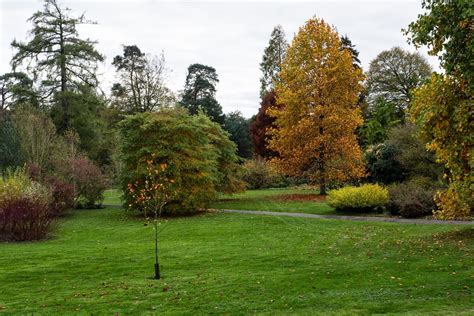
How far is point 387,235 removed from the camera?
12.6 metres

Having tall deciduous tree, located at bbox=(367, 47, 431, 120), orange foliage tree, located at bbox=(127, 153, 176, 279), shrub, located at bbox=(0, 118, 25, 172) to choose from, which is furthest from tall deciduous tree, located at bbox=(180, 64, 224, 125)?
orange foliage tree, located at bbox=(127, 153, 176, 279)

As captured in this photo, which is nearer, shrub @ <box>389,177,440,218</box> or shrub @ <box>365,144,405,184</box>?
shrub @ <box>389,177,440,218</box>

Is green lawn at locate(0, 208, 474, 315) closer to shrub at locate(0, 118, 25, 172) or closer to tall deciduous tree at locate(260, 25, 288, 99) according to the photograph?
shrub at locate(0, 118, 25, 172)

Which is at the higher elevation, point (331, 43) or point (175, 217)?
point (331, 43)

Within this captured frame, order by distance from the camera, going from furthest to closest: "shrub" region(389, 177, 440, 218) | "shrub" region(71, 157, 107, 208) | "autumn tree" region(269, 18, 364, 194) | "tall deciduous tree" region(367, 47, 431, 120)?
"tall deciduous tree" region(367, 47, 431, 120) < "shrub" region(71, 157, 107, 208) < "autumn tree" region(269, 18, 364, 194) < "shrub" region(389, 177, 440, 218)

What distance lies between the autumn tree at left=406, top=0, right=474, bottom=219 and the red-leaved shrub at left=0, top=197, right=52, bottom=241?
12.7 metres

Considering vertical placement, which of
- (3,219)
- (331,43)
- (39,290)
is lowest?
(39,290)

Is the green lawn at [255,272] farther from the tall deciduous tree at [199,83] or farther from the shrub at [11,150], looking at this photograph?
the tall deciduous tree at [199,83]

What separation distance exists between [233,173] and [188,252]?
51.0 ft

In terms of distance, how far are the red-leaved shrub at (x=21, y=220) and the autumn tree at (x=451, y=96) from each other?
12722 millimetres

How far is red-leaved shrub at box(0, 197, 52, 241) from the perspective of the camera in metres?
14.8

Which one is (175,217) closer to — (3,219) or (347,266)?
(3,219)

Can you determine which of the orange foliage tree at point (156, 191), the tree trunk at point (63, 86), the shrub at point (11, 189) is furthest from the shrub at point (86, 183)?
the tree trunk at point (63, 86)

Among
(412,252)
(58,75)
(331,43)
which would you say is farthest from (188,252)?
(58,75)
